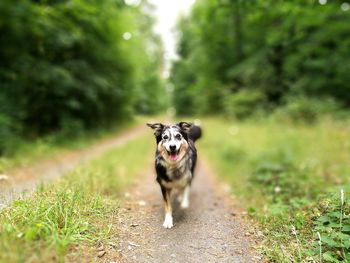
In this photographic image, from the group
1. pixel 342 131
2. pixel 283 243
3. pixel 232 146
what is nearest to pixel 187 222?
pixel 283 243

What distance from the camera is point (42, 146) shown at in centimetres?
875

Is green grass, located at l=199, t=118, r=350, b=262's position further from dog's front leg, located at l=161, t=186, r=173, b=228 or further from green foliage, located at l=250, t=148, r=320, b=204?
dog's front leg, located at l=161, t=186, r=173, b=228

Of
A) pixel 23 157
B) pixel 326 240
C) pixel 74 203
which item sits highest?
pixel 23 157

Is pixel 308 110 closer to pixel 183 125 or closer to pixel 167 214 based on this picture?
pixel 183 125

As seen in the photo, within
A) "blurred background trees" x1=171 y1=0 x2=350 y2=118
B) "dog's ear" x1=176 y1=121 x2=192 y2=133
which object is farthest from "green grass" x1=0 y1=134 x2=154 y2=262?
"blurred background trees" x1=171 y1=0 x2=350 y2=118

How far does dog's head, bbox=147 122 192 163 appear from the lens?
3.43m

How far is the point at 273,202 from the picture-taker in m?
4.74

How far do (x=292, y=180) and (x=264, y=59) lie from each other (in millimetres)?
12411

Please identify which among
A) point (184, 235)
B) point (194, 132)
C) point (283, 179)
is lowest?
point (184, 235)

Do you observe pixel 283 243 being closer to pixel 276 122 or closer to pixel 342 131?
pixel 342 131

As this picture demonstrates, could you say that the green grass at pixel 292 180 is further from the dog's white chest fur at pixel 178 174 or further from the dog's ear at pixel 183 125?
the dog's ear at pixel 183 125

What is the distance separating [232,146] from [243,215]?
15.9 feet

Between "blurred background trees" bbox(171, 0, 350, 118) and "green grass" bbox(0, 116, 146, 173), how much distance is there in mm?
5410

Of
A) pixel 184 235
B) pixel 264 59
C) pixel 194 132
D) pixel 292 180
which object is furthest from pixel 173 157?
pixel 264 59
